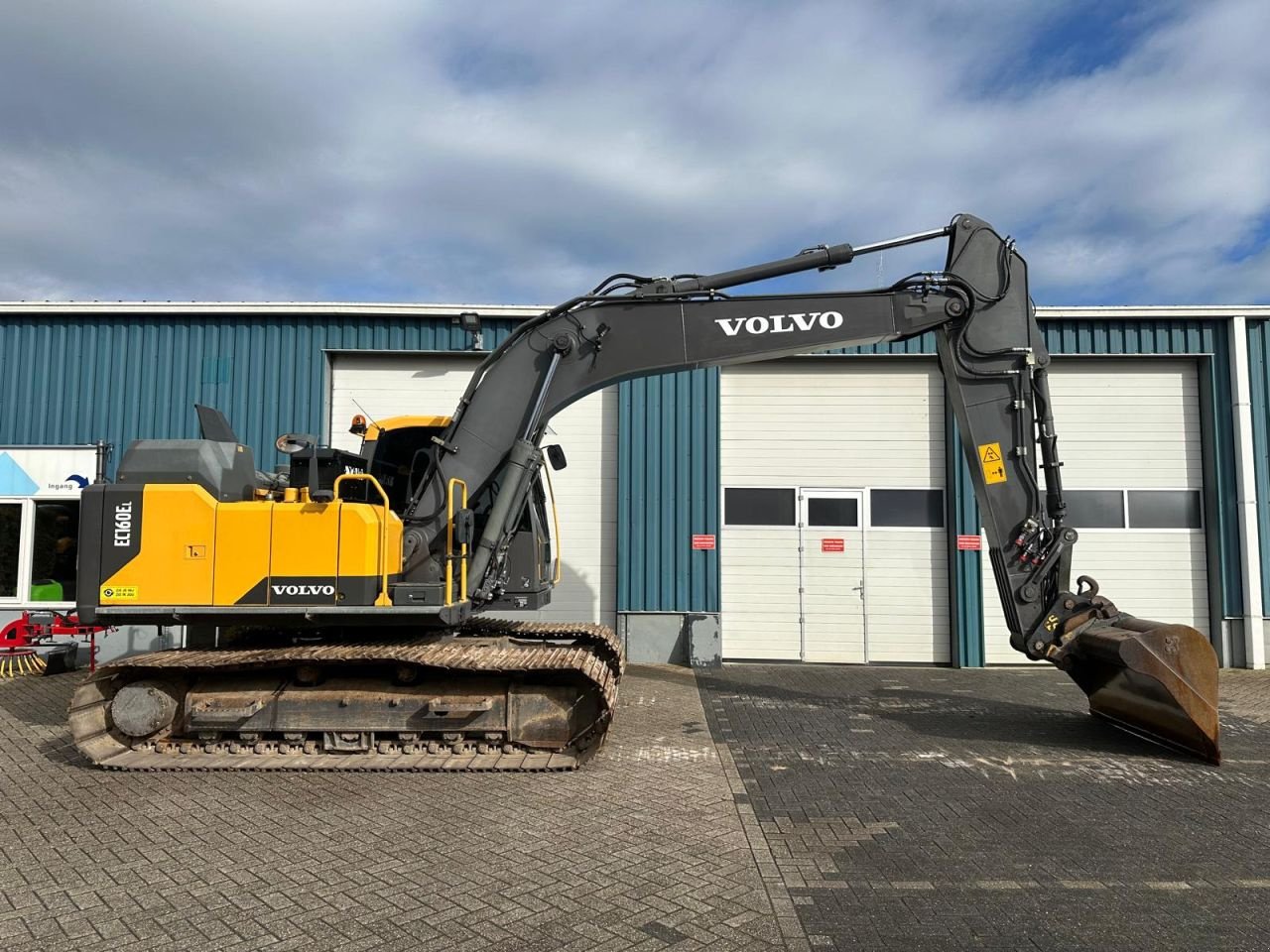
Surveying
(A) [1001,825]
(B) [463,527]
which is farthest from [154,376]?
(A) [1001,825]

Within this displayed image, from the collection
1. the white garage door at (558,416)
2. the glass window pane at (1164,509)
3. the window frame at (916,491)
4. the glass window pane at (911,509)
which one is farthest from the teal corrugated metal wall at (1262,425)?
the white garage door at (558,416)

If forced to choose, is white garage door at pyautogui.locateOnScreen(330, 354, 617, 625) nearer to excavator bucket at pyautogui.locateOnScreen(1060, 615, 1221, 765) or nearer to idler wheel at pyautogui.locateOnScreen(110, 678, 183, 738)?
idler wheel at pyautogui.locateOnScreen(110, 678, 183, 738)

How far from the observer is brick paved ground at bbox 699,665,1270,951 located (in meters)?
4.05

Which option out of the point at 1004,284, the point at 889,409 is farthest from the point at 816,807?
the point at 889,409

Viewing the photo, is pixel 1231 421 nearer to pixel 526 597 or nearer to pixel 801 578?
pixel 801 578

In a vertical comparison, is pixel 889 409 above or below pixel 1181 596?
above

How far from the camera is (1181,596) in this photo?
1309cm

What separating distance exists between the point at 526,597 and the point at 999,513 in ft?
15.2

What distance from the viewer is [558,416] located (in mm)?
13305

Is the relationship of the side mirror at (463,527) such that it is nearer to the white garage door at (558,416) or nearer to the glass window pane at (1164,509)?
the white garage door at (558,416)

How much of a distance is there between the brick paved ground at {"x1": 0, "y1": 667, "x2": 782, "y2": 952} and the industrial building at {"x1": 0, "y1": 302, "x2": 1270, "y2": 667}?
610 centimetres

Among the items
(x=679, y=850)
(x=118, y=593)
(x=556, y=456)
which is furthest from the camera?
(x=556, y=456)

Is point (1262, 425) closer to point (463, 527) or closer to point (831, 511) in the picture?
point (831, 511)

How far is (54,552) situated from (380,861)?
11.0m
